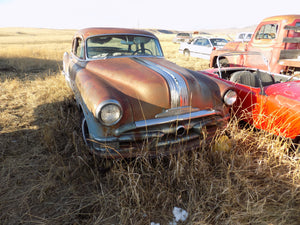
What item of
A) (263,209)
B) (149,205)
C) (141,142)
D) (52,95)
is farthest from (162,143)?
(52,95)

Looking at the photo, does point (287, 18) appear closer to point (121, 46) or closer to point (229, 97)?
point (229, 97)

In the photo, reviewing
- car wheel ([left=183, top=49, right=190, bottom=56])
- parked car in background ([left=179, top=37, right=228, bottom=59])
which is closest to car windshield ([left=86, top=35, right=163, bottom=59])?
parked car in background ([left=179, top=37, right=228, bottom=59])

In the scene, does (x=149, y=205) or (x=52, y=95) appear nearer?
(x=149, y=205)

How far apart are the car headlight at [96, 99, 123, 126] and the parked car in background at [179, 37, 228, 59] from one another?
9.10 metres

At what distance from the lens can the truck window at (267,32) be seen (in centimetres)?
532

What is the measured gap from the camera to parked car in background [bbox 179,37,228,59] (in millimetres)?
10195

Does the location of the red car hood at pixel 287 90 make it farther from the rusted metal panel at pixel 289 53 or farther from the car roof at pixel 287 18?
the car roof at pixel 287 18

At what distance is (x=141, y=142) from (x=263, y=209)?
52.9 inches

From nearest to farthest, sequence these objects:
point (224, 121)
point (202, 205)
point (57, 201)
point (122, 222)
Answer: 1. point (122, 222)
2. point (202, 205)
3. point (57, 201)
4. point (224, 121)

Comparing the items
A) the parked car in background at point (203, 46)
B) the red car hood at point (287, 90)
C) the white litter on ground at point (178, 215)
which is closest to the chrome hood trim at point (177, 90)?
the white litter on ground at point (178, 215)

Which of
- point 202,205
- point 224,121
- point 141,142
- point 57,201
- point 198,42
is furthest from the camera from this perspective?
point 198,42

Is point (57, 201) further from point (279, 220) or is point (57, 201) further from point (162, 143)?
point (279, 220)

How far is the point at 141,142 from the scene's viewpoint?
221cm

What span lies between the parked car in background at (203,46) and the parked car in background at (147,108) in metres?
8.25
